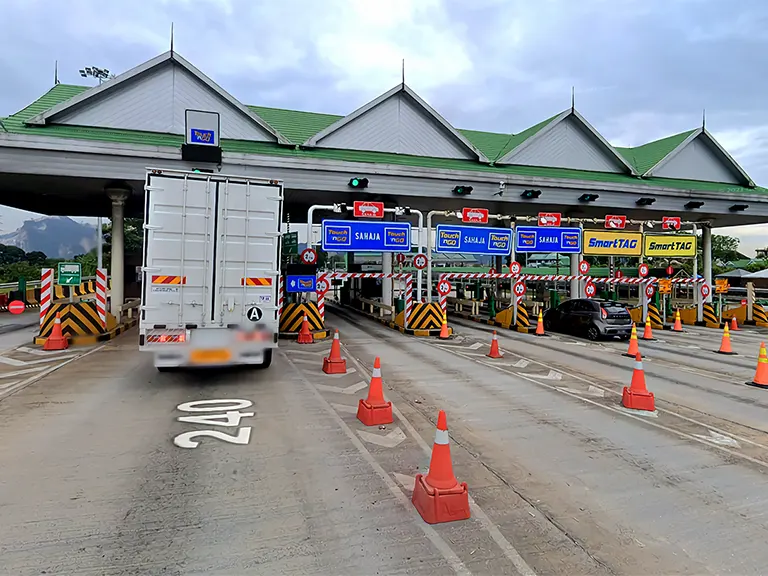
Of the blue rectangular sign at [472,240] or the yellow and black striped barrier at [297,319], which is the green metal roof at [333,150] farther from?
the yellow and black striped barrier at [297,319]

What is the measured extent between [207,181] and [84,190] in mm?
12681

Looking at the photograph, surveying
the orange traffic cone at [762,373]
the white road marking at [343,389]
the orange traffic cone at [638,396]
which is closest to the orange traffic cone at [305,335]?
the white road marking at [343,389]

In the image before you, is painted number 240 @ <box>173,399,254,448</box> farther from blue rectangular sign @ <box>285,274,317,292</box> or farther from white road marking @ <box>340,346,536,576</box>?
blue rectangular sign @ <box>285,274,317,292</box>

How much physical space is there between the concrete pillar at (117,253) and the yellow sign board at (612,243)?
679 inches

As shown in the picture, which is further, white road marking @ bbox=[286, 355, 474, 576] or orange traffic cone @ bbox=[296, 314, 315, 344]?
orange traffic cone @ bbox=[296, 314, 315, 344]

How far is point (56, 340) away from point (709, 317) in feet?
80.4

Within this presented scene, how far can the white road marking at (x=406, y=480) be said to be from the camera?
169 inches

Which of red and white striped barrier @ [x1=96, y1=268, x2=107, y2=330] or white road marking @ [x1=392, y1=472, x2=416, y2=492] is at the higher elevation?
red and white striped barrier @ [x1=96, y1=268, x2=107, y2=330]

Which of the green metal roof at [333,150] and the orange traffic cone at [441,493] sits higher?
the green metal roof at [333,150]

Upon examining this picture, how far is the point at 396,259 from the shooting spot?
24.2m

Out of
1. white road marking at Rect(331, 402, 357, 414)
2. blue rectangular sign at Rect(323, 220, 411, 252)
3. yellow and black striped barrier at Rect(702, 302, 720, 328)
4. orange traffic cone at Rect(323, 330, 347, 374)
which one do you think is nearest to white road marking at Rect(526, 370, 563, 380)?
orange traffic cone at Rect(323, 330, 347, 374)

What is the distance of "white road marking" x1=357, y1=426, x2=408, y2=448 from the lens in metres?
5.43

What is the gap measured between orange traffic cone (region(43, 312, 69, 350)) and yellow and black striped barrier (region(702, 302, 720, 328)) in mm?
24171

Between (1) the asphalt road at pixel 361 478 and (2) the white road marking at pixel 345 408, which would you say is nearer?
(1) the asphalt road at pixel 361 478
